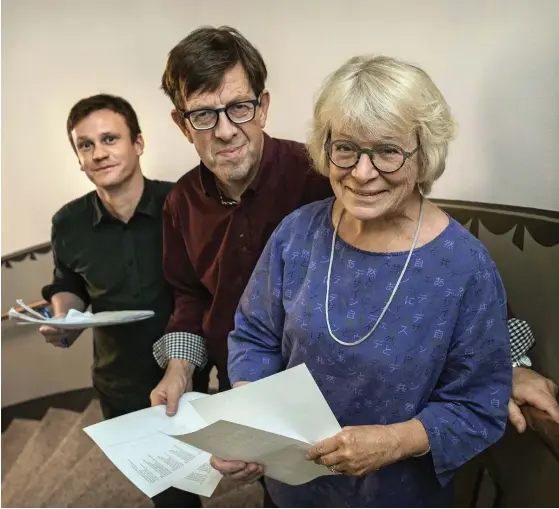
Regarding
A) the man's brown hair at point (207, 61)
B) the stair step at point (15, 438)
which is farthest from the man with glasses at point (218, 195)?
the stair step at point (15, 438)

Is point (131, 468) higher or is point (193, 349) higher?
point (193, 349)

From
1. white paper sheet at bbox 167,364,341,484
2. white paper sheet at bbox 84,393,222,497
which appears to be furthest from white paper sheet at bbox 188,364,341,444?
white paper sheet at bbox 84,393,222,497

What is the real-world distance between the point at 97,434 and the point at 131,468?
0.11 m

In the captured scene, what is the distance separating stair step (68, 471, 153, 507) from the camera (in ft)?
6.33

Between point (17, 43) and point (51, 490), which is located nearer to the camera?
point (17, 43)

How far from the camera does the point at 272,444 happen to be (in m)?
1.07

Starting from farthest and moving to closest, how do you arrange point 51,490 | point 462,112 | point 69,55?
1. point 51,490
2. point 69,55
3. point 462,112

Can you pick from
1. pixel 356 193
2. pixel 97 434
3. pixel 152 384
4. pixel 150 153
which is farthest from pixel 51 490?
pixel 356 193

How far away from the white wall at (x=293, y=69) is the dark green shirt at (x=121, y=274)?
133mm

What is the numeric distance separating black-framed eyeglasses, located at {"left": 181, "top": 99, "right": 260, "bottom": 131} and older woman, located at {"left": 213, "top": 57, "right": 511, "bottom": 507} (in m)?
0.22

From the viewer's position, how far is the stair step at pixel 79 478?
195 cm

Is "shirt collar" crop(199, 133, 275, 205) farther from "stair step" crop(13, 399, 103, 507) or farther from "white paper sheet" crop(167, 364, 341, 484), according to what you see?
"stair step" crop(13, 399, 103, 507)

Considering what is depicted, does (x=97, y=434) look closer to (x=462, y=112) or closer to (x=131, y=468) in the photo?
(x=131, y=468)

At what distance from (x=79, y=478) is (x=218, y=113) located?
55.6 inches
